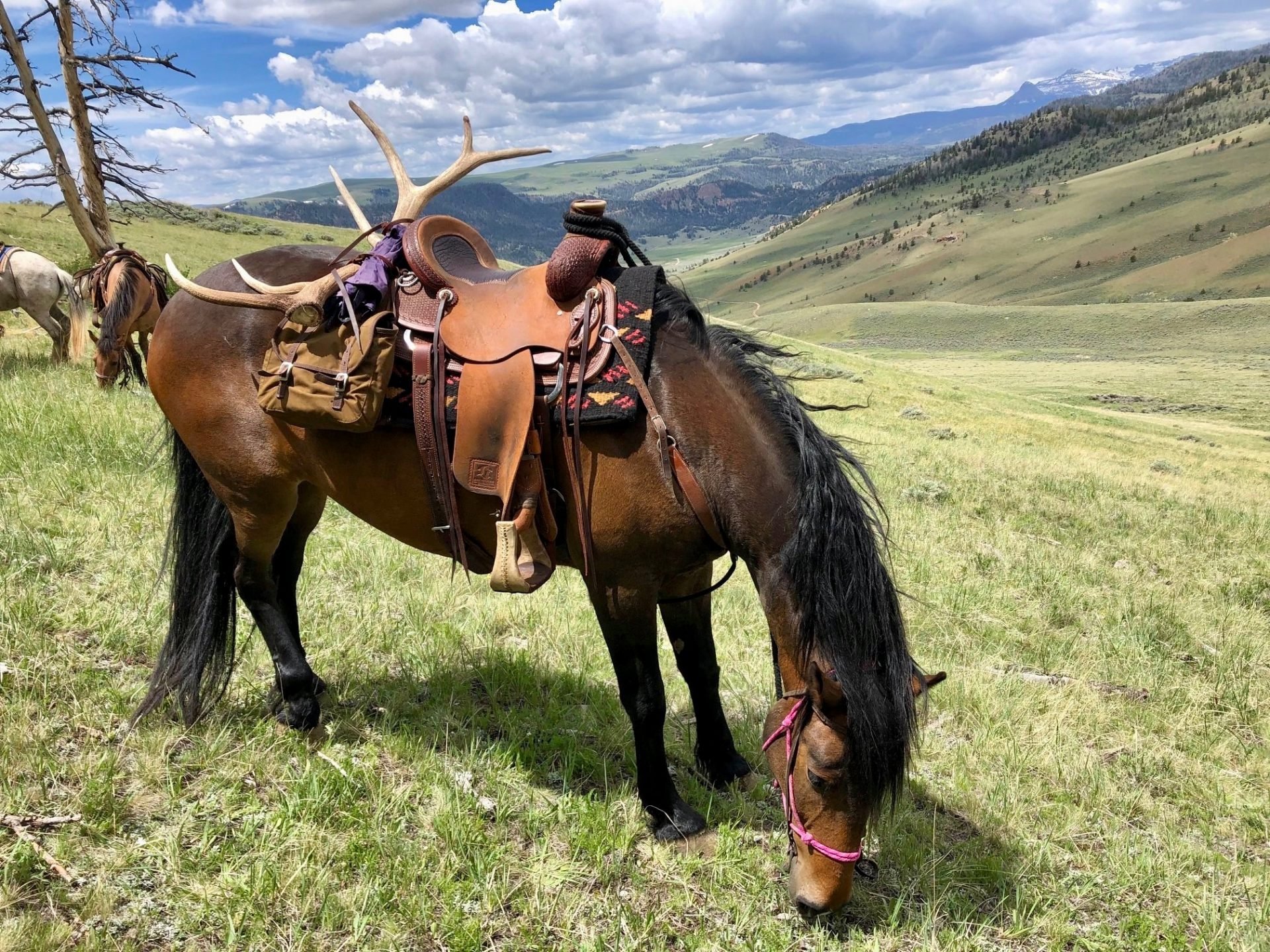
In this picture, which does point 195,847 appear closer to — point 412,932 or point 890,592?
point 412,932

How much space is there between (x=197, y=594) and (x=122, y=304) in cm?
802

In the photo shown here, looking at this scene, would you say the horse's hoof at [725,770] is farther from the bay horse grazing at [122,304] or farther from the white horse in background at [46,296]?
the white horse in background at [46,296]

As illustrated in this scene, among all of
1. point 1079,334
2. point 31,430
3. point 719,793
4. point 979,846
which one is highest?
point 31,430

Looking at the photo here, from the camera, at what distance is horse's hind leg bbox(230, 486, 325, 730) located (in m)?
3.33

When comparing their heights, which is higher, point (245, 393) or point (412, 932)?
point (245, 393)

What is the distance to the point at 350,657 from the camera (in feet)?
13.3

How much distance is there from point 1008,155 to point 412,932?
211m

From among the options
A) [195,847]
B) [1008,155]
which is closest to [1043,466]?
[195,847]

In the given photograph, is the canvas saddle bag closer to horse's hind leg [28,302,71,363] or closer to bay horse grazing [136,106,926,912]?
bay horse grazing [136,106,926,912]

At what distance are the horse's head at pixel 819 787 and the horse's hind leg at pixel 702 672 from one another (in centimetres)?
73

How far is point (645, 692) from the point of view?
2.95 m

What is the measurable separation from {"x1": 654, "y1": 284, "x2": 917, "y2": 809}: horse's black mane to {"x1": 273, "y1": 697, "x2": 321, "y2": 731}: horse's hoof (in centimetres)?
230

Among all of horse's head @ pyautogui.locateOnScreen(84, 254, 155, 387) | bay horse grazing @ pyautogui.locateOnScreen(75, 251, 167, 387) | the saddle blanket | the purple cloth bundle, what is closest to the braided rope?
the saddle blanket

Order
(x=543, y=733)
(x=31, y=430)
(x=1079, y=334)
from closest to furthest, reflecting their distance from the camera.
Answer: (x=543, y=733) < (x=31, y=430) < (x=1079, y=334)
